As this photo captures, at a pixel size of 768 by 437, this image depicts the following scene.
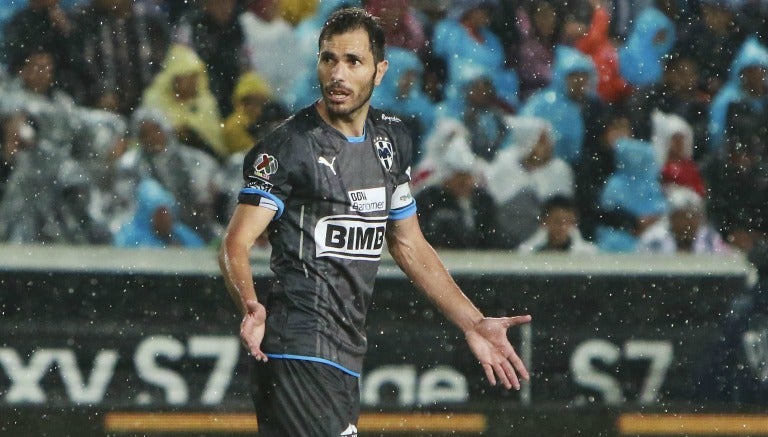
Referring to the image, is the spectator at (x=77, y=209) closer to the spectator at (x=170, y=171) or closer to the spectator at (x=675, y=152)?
the spectator at (x=170, y=171)

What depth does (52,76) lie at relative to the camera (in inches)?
301

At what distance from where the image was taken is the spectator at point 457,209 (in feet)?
24.1

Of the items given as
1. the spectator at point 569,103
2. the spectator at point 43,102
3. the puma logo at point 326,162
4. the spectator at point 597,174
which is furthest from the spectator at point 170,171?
the puma logo at point 326,162

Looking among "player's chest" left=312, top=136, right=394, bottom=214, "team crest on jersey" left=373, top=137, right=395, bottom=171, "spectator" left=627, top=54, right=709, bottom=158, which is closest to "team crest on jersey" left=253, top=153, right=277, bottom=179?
"player's chest" left=312, top=136, right=394, bottom=214

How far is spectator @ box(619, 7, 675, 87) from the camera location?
8.27 m

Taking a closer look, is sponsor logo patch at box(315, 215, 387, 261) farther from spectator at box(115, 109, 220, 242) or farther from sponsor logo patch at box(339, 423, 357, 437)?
spectator at box(115, 109, 220, 242)

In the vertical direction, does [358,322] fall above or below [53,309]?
above

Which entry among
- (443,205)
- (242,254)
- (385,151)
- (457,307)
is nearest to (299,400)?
(242,254)

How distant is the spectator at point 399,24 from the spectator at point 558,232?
1.27 meters

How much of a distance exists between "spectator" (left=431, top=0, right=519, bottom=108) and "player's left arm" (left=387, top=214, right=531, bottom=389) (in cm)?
355

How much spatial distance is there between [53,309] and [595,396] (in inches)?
108

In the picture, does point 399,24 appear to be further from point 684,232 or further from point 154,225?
point 684,232

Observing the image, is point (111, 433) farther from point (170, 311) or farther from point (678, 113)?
point (678, 113)

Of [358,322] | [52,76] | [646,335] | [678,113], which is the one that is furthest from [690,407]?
[52,76]
